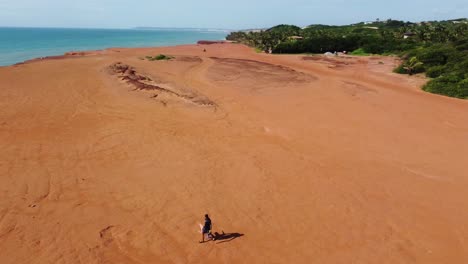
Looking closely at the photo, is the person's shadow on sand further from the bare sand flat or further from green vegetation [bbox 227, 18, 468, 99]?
green vegetation [bbox 227, 18, 468, 99]

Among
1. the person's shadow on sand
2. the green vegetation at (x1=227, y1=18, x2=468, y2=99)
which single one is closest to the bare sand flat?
the person's shadow on sand

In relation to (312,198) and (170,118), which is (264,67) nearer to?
(170,118)

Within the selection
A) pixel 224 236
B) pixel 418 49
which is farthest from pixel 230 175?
pixel 418 49

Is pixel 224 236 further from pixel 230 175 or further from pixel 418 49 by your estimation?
pixel 418 49

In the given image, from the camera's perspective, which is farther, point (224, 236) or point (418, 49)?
point (418, 49)

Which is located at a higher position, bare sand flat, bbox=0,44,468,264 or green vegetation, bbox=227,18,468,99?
green vegetation, bbox=227,18,468,99

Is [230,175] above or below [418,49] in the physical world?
below

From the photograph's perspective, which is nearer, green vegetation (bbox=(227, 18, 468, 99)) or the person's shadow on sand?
the person's shadow on sand

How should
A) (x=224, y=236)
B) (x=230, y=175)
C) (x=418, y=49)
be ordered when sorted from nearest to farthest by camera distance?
(x=224, y=236) → (x=230, y=175) → (x=418, y=49)

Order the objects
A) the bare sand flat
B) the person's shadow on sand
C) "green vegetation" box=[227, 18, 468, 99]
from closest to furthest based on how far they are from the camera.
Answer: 1. the bare sand flat
2. the person's shadow on sand
3. "green vegetation" box=[227, 18, 468, 99]
